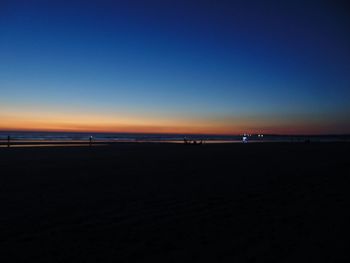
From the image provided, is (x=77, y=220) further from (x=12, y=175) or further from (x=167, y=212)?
(x=12, y=175)

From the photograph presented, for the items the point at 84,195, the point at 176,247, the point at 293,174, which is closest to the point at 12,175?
the point at 84,195

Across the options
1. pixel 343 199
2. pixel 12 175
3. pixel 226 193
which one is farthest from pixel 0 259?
pixel 12 175

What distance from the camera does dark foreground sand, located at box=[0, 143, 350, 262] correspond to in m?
5.02

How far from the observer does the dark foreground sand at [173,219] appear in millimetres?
5023

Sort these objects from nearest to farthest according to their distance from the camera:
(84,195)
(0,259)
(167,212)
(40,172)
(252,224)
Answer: (0,259)
(252,224)
(167,212)
(84,195)
(40,172)

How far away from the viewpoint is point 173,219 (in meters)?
6.85

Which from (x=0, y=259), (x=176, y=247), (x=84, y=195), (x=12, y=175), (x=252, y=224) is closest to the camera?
(x=0, y=259)

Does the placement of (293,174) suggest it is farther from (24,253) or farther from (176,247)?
(24,253)

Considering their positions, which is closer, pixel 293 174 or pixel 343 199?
pixel 343 199

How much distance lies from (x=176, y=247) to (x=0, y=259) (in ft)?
7.74

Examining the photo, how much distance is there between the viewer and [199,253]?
5.02 m

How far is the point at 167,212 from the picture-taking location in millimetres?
7418

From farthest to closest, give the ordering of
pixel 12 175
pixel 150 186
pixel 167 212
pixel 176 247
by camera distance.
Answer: pixel 12 175 < pixel 150 186 < pixel 167 212 < pixel 176 247

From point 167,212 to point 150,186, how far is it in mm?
3280
